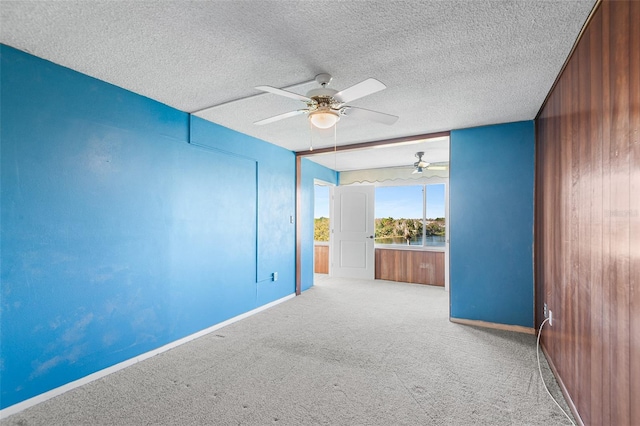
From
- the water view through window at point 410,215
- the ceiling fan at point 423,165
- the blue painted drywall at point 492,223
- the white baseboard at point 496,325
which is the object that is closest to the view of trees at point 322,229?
the water view through window at point 410,215

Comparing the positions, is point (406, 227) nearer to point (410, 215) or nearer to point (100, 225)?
point (410, 215)

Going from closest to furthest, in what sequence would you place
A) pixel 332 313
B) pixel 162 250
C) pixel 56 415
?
pixel 56 415 → pixel 162 250 → pixel 332 313

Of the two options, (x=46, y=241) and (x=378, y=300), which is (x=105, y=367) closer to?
(x=46, y=241)

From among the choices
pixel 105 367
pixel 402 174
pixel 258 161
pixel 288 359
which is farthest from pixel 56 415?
pixel 402 174

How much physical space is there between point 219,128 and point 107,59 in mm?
1488

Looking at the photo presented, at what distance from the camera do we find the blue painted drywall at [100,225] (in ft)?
6.63

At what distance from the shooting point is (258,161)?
4.19 m

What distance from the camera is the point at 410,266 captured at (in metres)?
5.97

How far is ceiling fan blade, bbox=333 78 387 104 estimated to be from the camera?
1.88 meters

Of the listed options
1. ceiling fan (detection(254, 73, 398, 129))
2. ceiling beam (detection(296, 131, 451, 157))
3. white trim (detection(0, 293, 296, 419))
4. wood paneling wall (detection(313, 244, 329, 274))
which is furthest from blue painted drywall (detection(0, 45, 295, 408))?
wood paneling wall (detection(313, 244, 329, 274))

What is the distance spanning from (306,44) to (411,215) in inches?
187

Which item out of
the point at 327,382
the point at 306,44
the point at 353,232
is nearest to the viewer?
the point at 306,44

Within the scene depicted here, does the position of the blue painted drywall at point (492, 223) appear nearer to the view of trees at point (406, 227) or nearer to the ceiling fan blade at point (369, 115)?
the ceiling fan blade at point (369, 115)

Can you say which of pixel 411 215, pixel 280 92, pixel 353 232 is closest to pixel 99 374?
pixel 280 92
